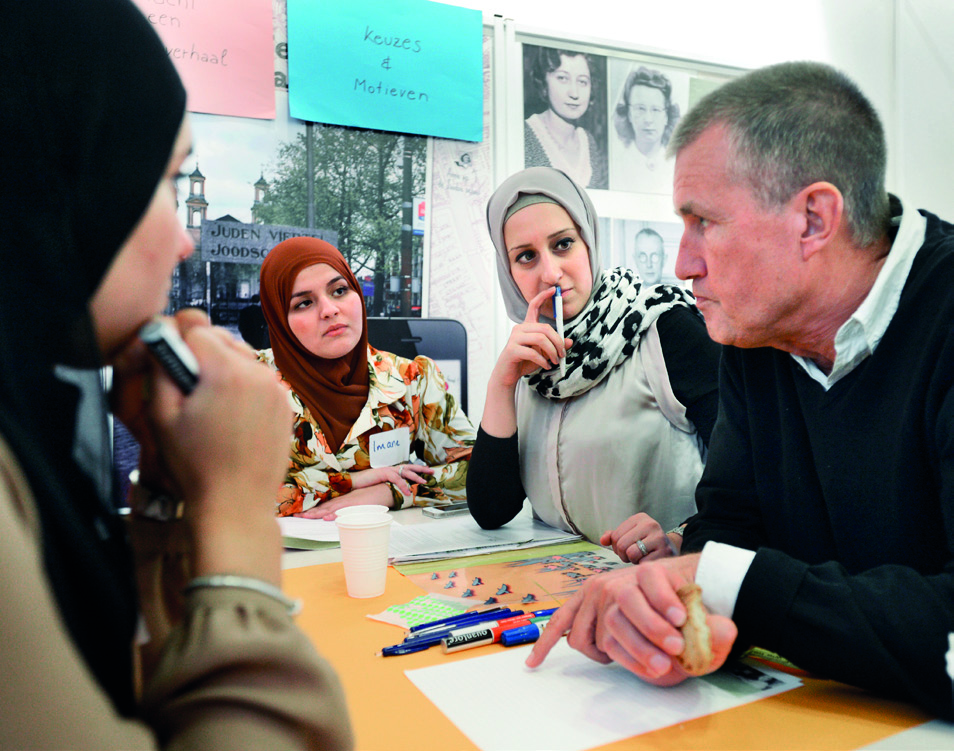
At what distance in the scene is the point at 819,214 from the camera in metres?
0.83

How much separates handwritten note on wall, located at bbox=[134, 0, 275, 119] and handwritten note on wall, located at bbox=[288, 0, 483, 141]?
8 centimetres

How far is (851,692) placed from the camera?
0.63 m

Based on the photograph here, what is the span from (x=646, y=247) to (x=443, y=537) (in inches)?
64.9

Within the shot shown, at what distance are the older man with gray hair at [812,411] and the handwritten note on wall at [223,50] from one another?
153 cm

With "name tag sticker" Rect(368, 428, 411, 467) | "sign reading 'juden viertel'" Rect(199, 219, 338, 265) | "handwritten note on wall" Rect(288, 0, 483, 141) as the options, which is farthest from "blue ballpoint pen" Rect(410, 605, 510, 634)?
"handwritten note on wall" Rect(288, 0, 483, 141)

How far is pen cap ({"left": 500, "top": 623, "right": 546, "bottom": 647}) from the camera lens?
73 centimetres

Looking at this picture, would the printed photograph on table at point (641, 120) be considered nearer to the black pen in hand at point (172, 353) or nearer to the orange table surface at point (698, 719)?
the orange table surface at point (698, 719)

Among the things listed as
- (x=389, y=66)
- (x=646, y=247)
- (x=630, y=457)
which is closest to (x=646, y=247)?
(x=646, y=247)

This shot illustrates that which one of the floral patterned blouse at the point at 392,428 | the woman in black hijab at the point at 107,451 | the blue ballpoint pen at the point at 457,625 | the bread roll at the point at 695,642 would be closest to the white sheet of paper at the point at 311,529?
the floral patterned blouse at the point at 392,428

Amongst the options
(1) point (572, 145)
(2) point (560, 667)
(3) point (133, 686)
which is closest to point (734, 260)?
(2) point (560, 667)

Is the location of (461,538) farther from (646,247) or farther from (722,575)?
(646,247)

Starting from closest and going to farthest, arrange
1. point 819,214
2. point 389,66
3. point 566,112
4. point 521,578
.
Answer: point 819,214, point 521,578, point 389,66, point 566,112

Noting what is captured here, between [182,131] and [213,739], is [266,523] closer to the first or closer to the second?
[213,739]

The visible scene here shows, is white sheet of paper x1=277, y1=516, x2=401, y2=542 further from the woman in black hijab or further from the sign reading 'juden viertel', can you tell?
the sign reading 'juden viertel'
